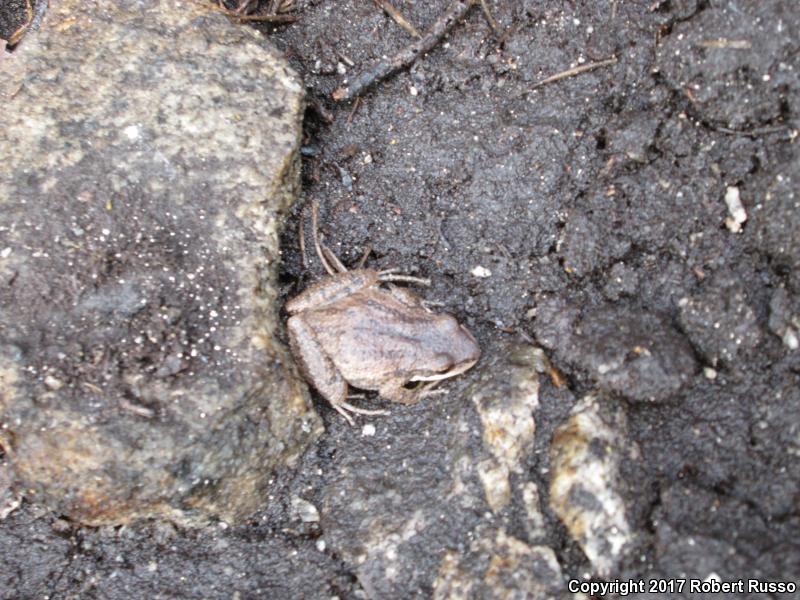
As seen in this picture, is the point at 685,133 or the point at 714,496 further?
the point at 685,133

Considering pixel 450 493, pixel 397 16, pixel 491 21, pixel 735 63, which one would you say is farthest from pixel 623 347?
pixel 397 16

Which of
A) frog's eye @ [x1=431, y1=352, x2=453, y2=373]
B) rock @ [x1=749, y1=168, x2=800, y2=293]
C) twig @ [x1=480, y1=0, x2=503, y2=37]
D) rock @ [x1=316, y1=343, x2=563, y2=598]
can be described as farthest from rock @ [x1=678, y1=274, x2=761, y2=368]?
twig @ [x1=480, y1=0, x2=503, y2=37]

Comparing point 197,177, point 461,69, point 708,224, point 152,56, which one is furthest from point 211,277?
point 708,224

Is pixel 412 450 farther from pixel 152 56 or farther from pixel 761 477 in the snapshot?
pixel 152 56

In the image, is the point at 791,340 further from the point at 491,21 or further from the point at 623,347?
the point at 491,21

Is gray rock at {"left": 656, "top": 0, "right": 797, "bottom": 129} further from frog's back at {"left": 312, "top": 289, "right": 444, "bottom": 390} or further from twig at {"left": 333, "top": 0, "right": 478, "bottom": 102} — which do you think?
frog's back at {"left": 312, "top": 289, "right": 444, "bottom": 390}

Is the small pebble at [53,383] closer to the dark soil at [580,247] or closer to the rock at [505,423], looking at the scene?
the dark soil at [580,247]
